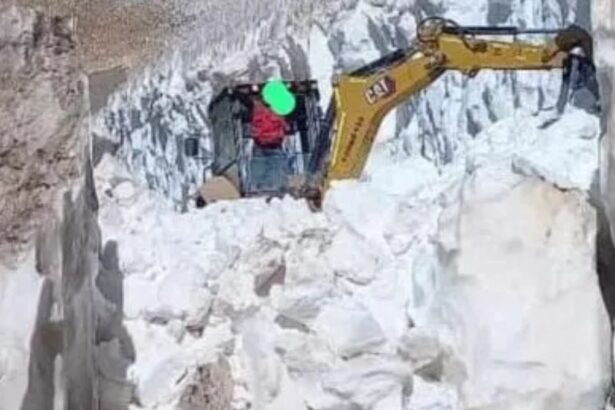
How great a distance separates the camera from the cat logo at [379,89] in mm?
2816

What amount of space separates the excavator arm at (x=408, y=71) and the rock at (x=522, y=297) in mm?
647

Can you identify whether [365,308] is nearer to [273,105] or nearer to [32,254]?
[273,105]

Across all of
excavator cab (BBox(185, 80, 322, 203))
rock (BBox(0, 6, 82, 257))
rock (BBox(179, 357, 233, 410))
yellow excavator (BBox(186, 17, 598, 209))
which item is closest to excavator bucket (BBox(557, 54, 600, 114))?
yellow excavator (BBox(186, 17, 598, 209))

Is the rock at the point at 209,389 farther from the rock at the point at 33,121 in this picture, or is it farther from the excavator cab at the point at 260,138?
the rock at the point at 33,121

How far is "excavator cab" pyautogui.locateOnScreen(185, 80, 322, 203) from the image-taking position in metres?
2.79

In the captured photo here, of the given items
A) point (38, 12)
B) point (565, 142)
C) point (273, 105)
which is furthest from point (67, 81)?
point (273, 105)

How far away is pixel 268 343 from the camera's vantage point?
2.19m

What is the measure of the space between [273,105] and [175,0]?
249mm

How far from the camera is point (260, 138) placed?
9.25 ft

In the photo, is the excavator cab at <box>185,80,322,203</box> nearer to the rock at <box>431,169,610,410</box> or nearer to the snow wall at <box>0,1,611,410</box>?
the snow wall at <box>0,1,611,410</box>

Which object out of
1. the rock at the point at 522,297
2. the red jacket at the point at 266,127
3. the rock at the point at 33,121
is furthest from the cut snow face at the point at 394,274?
the rock at the point at 33,121

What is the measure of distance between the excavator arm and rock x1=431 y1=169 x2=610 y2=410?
647 millimetres

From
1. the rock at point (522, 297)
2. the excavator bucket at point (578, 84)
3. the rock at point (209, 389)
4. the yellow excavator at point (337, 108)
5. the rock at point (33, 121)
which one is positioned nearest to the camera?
the rock at point (33, 121)

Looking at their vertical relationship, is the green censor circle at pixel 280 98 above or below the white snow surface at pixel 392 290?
above
